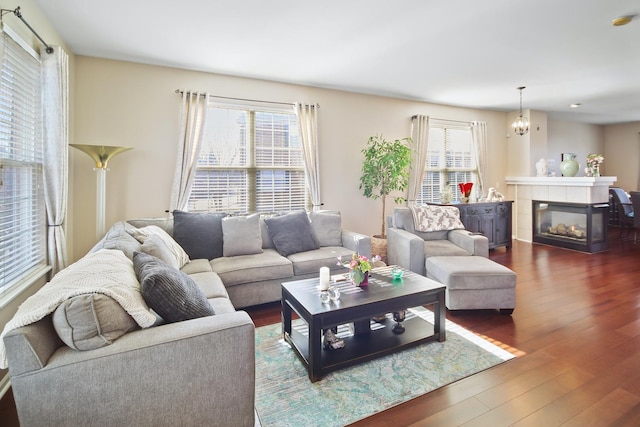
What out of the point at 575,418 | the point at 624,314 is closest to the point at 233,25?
the point at 575,418

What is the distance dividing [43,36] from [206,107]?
64.4 inches

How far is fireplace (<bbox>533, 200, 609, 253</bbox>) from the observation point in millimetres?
5383

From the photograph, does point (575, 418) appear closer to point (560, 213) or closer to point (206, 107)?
point (206, 107)

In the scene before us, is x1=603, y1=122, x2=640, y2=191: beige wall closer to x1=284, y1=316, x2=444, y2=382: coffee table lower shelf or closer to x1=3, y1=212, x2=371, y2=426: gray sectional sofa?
x1=284, y1=316, x2=444, y2=382: coffee table lower shelf

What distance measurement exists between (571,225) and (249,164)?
5670 mm

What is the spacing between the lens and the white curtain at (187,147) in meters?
3.94

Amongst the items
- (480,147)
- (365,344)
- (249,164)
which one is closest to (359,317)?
(365,344)

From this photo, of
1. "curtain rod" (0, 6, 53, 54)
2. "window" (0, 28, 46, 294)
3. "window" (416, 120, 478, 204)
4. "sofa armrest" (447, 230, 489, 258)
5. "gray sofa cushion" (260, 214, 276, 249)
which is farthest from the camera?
"window" (416, 120, 478, 204)

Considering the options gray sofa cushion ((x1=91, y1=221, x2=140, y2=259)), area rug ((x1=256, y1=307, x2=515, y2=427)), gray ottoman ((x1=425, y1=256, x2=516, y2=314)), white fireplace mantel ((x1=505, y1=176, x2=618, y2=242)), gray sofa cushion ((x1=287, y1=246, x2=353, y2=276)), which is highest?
white fireplace mantel ((x1=505, y1=176, x2=618, y2=242))

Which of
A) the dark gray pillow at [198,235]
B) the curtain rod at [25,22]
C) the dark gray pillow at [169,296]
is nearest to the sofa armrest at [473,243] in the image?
the dark gray pillow at [198,235]

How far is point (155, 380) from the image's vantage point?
4.36ft

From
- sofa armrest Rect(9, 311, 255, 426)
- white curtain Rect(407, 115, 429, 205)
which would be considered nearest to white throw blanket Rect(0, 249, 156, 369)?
sofa armrest Rect(9, 311, 255, 426)

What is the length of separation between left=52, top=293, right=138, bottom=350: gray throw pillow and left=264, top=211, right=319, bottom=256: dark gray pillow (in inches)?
91.1

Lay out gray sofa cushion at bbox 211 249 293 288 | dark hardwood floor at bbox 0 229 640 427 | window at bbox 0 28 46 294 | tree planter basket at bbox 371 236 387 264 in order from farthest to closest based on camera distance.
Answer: tree planter basket at bbox 371 236 387 264 < gray sofa cushion at bbox 211 249 293 288 < window at bbox 0 28 46 294 < dark hardwood floor at bbox 0 229 640 427
